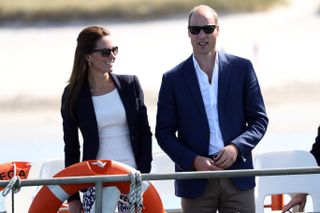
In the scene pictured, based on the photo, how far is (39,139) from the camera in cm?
1989

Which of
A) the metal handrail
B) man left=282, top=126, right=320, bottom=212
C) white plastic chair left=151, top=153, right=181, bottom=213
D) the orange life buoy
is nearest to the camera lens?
the metal handrail

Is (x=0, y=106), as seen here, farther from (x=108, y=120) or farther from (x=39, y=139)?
(x=108, y=120)

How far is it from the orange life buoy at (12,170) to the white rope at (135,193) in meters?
1.76

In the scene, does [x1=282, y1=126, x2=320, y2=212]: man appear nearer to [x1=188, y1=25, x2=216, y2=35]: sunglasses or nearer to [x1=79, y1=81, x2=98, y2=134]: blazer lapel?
[x1=188, y1=25, x2=216, y2=35]: sunglasses

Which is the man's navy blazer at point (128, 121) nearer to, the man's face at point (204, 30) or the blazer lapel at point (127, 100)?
the blazer lapel at point (127, 100)

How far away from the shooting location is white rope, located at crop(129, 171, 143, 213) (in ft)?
16.8

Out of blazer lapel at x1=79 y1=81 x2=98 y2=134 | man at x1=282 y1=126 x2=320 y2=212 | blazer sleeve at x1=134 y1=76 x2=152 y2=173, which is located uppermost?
blazer lapel at x1=79 y1=81 x2=98 y2=134

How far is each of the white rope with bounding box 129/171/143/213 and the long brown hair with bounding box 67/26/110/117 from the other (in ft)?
2.06

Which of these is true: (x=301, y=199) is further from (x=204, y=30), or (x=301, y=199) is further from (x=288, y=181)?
(x=204, y=30)

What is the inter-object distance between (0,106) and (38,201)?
19.3 metres

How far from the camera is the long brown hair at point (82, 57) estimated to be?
18.1ft

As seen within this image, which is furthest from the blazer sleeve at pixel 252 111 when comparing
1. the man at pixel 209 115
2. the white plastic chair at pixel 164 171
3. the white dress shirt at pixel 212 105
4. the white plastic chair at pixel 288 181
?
the white plastic chair at pixel 164 171

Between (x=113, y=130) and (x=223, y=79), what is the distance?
1.94 feet

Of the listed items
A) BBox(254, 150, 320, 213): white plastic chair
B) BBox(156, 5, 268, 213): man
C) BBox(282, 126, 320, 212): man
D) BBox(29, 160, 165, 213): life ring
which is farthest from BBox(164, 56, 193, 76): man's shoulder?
BBox(254, 150, 320, 213): white plastic chair
